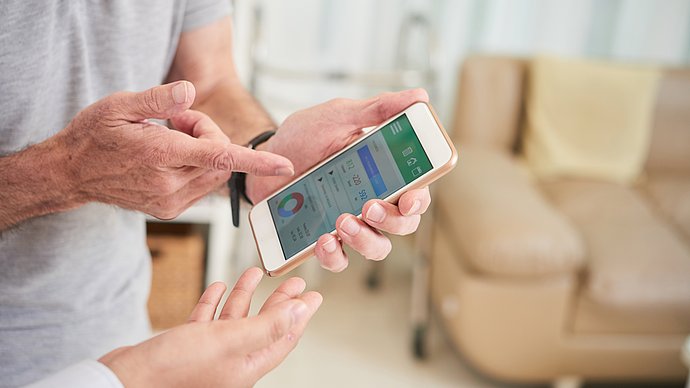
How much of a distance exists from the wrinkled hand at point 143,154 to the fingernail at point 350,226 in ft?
0.28

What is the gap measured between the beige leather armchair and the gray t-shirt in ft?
3.49

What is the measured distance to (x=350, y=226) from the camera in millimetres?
746

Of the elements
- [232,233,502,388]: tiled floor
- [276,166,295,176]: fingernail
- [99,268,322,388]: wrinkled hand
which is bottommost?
[232,233,502,388]: tiled floor

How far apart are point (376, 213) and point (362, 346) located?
1.40m

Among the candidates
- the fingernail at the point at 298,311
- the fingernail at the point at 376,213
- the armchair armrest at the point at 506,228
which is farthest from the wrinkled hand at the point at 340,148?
the armchair armrest at the point at 506,228

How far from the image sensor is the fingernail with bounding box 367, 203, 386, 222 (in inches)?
29.1

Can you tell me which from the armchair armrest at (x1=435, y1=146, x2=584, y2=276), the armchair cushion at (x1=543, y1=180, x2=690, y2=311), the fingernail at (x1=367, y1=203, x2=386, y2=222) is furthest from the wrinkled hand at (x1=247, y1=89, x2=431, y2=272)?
the armchair cushion at (x1=543, y1=180, x2=690, y2=311)

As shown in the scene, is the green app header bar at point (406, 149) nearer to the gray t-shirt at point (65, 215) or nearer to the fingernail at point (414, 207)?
the fingernail at point (414, 207)

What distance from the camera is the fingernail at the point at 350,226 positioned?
745 millimetres

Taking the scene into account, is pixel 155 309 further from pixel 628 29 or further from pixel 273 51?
pixel 628 29

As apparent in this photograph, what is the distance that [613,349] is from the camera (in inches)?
72.9

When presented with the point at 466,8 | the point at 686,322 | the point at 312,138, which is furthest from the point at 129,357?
the point at 466,8

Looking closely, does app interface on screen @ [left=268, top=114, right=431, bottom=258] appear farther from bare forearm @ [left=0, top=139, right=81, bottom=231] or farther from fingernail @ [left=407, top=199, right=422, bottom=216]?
bare forearm @ [left=0, top=139, right=81, bottom=231]

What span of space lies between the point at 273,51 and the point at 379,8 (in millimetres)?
364
